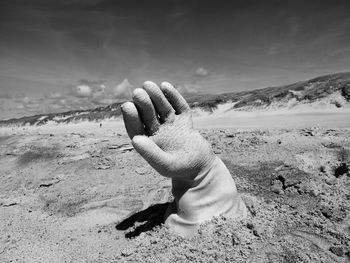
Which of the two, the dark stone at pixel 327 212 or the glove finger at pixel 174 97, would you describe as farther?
the dark stone at pixel 327 212

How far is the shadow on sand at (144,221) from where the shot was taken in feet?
12.9

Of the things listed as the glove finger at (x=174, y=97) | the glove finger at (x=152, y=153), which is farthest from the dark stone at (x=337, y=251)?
the glove finger at (x=174, y=97)

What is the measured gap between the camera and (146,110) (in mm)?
3303

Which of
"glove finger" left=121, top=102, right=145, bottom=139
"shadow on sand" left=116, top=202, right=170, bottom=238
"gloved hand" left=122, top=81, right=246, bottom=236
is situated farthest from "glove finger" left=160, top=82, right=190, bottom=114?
"shadow on sand" left=116, top=202, right=170, bottom=238

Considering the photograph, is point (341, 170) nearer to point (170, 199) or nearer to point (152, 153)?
point (170, 199)

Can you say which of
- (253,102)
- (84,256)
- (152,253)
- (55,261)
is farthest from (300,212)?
(253,102)

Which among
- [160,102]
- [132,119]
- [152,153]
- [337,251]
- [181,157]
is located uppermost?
[160,102]

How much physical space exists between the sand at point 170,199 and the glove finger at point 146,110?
132 centimetres

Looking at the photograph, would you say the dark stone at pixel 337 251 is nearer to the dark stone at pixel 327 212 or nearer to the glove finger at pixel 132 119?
the dark stone at pixel 327 212

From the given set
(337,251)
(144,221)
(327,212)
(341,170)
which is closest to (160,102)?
(144,221)

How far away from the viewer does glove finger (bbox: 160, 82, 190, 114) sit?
11.4 feet

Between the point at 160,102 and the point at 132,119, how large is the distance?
39 centimetres

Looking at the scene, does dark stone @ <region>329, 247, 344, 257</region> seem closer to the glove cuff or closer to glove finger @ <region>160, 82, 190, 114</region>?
the glove cuff

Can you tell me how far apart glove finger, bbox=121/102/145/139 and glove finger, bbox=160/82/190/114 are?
1.55ft
